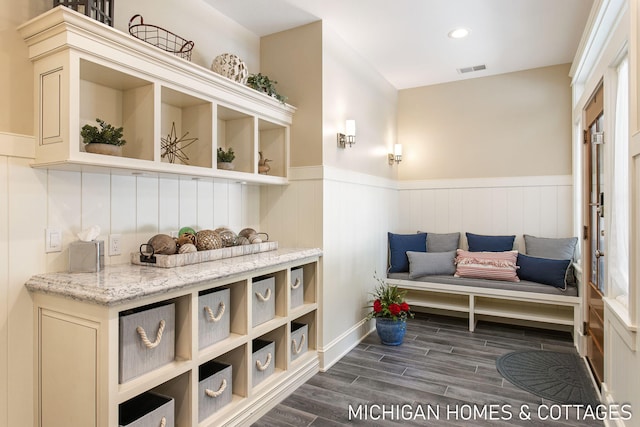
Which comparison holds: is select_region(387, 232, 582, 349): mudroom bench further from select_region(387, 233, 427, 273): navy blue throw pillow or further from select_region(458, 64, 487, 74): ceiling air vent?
select_region(458, 64, 487, 74): ceiling air vent

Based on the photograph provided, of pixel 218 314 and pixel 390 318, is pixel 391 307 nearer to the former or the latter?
pixel 390 318

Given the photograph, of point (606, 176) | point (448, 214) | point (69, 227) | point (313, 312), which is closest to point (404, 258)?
point (448, 214)

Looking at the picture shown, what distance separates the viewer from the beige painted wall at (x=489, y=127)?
13.5ft

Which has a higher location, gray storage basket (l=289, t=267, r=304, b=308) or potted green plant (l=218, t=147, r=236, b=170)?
potted green plant (l=218, t=147, r=236, b=170)

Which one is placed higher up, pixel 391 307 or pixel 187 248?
pixel 187 248

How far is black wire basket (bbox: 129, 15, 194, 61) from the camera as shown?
2199 millimetres

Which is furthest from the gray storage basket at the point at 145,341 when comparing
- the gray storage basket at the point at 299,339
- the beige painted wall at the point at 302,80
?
the beige painted wall at the point at 302,80

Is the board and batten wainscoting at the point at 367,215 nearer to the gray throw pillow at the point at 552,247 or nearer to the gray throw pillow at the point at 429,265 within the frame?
the gray throw pillow at the point at 552,247

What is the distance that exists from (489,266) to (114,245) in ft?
11.1

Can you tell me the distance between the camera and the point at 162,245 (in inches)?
82.4

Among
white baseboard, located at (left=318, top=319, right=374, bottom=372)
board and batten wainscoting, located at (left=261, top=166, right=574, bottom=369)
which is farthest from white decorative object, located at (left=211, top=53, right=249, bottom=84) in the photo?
white baseboard, located at (left=318, top=319, right=374, bottom=372)

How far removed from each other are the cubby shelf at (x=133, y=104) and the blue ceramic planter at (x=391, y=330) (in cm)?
160

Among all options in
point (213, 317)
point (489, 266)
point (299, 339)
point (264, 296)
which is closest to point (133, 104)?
point (213, 317)

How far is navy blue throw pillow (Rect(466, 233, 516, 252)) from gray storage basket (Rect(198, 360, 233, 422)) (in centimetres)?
308
